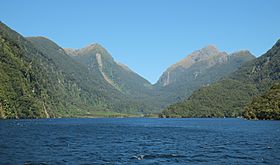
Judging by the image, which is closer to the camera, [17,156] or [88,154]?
[17,156]

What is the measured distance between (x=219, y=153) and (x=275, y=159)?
500 inches

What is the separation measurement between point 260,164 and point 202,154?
15.9m

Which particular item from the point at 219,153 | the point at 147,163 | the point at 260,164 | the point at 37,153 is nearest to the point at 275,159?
the point at 260,164

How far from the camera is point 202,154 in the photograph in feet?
267

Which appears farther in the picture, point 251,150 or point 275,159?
point 251,150

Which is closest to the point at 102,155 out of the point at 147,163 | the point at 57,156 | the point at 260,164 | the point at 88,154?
the point at 88,154

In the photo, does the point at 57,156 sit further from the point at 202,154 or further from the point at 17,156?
the point at 202,154

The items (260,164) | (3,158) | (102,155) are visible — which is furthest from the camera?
(102,155)

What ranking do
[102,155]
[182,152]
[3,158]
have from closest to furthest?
1. [3,158]
2. [102,155]
3. [182,152]

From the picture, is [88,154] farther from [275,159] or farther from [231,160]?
[275,159]

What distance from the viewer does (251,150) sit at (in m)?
87.8

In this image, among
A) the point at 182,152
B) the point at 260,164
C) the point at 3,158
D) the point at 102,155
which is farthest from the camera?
the point at 182,152

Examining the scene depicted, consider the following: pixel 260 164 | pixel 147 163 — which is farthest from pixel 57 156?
pixel 260 164

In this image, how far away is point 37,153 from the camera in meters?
80.4
